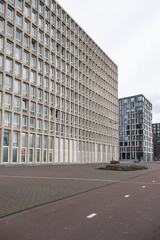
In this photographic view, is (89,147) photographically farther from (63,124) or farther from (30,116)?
(30,116)

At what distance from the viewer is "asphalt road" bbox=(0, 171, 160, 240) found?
4855 mm

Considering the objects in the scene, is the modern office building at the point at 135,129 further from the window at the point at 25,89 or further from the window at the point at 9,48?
the window at the point at 9,48

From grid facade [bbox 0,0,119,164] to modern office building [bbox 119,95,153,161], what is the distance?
52.7 m

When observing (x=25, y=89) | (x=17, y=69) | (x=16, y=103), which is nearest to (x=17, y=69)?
(x=17, y=69)

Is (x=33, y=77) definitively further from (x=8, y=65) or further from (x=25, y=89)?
(x=8, y=65)

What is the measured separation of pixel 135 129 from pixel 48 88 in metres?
80.1

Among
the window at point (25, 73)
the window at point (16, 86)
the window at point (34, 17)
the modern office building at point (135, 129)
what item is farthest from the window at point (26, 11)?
the modern office building at point (135, 129)

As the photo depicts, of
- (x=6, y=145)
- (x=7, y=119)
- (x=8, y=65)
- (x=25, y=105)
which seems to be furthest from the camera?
(x=25, y=105)

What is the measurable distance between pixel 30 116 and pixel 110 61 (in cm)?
4410

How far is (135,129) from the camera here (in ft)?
383

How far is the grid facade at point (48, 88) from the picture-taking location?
3541 cm

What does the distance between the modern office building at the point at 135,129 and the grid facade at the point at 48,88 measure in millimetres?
52706

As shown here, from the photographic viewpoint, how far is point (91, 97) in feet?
199

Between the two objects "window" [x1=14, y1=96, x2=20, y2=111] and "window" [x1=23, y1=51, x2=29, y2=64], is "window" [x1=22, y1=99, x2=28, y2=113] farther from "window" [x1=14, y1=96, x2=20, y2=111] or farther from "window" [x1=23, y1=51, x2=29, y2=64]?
"window" [x1=23, y1=51, x2=29, y2=64]
